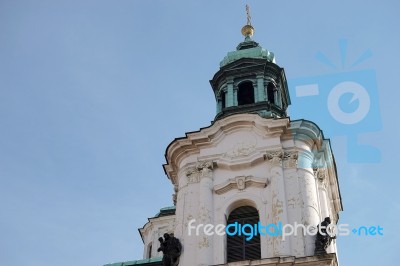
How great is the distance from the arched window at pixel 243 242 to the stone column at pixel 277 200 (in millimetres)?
613

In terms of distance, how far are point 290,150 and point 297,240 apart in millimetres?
3673

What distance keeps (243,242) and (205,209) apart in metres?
1.60

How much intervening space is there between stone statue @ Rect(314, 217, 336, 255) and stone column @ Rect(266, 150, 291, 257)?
2.56 feet

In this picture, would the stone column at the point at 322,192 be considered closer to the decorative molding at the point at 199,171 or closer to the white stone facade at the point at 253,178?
the white stone facade at the point at 253,178

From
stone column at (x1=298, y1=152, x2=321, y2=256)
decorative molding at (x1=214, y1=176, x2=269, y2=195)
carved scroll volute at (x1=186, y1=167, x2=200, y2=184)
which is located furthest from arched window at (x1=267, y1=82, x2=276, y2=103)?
decorative molding at (x1=214, y1=176, x2=269, y2=195)

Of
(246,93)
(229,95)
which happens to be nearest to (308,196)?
(229,95)

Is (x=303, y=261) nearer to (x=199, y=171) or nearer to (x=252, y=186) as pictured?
(x=252, y=186)

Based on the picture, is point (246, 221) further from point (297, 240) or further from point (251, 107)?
point (251, 107)

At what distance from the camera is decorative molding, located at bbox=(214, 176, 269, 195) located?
68.7ft

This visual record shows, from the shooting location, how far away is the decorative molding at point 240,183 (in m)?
21.0

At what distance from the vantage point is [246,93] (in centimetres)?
2591

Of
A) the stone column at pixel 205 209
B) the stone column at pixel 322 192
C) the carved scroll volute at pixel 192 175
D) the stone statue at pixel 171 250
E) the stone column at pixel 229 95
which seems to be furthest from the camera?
the stone column at pixel 229 95

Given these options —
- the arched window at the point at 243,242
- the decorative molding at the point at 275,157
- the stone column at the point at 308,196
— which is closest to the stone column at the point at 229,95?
the decorative molding at the point at 275,157

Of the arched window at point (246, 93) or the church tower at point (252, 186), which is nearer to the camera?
the church tower at point (252, 186)
